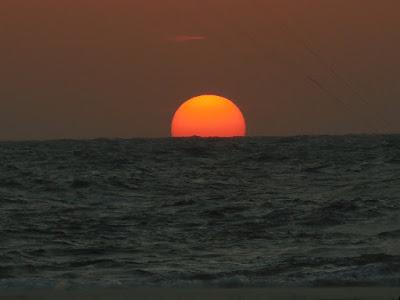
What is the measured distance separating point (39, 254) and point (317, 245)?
483 centimetres

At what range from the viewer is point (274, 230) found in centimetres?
1908

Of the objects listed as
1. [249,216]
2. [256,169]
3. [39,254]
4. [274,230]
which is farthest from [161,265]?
[256,169]

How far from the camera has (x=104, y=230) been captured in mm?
19469

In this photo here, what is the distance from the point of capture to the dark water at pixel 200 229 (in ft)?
46.0

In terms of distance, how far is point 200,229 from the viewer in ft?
63.9

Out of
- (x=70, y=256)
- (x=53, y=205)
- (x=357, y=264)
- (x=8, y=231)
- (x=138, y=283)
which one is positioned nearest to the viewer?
(x=138, y=283)

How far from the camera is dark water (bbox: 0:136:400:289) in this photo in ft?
46.0

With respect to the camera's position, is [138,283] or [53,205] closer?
[138,283]

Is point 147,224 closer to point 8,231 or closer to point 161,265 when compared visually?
point 8,231

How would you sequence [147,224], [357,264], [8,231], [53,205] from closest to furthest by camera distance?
[357,264] < [8,231] < [147,224] < [53,205]

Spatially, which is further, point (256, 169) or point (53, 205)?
point (256, 169)

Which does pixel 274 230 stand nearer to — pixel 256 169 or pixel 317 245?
pixel 317 245

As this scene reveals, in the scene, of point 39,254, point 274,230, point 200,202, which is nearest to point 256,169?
point 200,202

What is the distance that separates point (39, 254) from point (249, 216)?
6.66 metres
